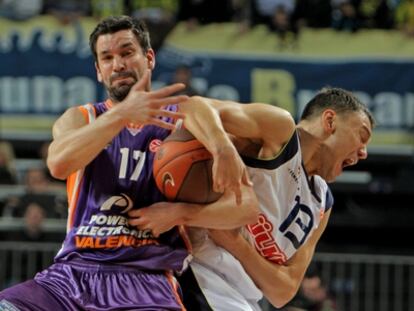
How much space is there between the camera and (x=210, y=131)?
4418mm

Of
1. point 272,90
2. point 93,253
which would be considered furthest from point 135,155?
point 272,90

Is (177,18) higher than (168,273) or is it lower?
lower

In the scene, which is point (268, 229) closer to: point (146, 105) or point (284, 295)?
point (284, 295)

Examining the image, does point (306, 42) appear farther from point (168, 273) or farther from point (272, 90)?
point (168, 273)

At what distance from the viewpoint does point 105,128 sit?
4.38 meters

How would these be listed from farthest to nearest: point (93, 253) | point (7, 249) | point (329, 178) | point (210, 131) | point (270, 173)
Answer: point (7, 249) < point (329, 178) < point (270, 173) < point (93, 253) < point (210, 131)

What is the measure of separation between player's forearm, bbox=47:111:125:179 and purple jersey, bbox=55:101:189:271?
275mm

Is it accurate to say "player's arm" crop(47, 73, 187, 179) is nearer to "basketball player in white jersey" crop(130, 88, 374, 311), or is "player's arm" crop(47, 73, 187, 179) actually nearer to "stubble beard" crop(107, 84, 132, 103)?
"stubble beard" crop(107, 84, 132, 103)

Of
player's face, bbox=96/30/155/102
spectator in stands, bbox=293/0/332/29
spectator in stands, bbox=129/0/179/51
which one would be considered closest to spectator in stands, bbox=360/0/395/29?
spectator in stands, bbox=293/0/332/29

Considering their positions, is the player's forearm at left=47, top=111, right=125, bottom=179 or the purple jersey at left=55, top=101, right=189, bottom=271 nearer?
the player's forearm at left=47, top=111, right=125, bottom=179

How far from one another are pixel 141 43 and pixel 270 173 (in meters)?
0.92

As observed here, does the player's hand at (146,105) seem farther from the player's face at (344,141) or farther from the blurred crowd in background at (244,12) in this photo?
the blurred crowd in background at (244,12)

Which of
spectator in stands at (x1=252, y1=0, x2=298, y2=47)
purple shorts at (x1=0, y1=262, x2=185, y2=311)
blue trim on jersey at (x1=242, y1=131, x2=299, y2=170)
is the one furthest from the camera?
spectator in stands at (x1=252, y1=0, x2=298, y2=47)

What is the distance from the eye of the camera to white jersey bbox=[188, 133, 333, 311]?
16.6 feet
